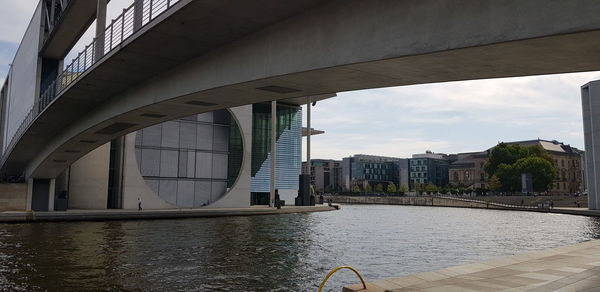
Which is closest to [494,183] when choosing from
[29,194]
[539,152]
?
[539,152]

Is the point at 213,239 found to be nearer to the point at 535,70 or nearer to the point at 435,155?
the point at 535,70

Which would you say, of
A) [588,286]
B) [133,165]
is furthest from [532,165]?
[588,286]

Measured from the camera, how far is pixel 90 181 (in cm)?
4581

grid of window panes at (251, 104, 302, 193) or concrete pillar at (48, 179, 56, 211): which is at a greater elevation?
grid of window panes at (251, 104, 302, 193)

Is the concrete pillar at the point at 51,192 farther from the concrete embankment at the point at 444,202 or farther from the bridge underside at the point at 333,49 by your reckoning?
the concrete embankment at the point at 444,202

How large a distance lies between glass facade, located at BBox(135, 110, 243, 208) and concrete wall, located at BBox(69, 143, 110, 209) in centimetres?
349

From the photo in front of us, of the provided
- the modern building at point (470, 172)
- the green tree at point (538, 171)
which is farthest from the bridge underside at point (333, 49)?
the modern building at point (470, 172)

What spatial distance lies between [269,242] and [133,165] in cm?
2803

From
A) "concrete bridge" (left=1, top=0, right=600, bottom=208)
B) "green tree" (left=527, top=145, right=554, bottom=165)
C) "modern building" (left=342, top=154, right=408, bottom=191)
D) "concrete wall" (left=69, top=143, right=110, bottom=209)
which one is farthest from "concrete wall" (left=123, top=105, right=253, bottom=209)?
"modern building" (left=342, top=154, right=408, bottom=191)

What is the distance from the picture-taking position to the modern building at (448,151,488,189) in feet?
498

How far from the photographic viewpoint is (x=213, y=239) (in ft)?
77.0

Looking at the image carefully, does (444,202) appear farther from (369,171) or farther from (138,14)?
→ (138,14)

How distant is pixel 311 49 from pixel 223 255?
10.6 metres

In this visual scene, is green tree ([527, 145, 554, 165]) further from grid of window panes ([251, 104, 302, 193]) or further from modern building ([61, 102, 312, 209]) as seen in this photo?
modern building ([61, 102, 312, 209])
